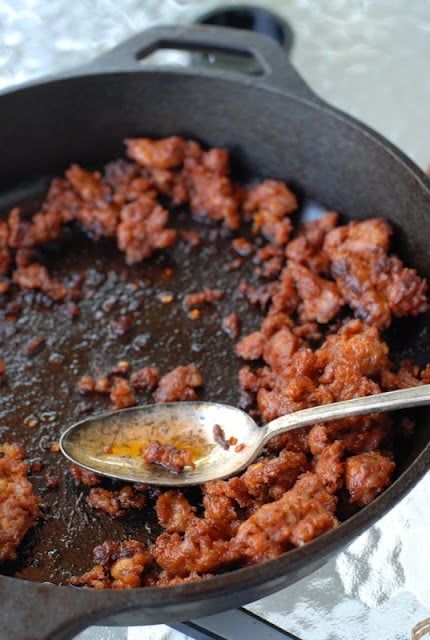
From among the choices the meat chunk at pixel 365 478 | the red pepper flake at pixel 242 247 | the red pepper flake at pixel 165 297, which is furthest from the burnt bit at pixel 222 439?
the red pepper flake at pixel 242 247

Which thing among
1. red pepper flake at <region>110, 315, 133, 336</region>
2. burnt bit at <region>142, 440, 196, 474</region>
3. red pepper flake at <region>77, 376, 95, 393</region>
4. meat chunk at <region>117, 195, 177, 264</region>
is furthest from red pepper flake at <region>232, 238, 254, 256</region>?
burnt bit at <region>142, 440, 196, 474</region>

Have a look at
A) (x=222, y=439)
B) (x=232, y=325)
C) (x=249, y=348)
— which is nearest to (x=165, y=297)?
(x=232, y=325)

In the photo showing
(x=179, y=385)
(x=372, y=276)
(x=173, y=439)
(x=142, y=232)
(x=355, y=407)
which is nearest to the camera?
(x=355, y=407)

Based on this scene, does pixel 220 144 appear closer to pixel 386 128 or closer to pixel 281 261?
pixel 281 261

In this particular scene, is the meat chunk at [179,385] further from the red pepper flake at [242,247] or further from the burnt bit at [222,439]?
the red pepper flake at [242,247]

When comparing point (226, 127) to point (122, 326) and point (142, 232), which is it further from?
point (122, 326)

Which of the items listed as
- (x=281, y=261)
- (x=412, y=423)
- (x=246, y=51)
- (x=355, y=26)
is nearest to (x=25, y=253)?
(x=281, y=261)

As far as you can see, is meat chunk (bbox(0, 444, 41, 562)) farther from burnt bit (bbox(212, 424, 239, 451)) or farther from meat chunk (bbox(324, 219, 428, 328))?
meat chunk (bbox(324, 219, 428, 328))
